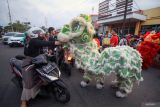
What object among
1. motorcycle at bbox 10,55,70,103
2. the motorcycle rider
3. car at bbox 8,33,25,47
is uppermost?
the motorcycle rider

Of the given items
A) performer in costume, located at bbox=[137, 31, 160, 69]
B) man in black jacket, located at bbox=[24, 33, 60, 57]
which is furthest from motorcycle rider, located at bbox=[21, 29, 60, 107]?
performer in costume, located at bbox=[137, 31, 160, 69]

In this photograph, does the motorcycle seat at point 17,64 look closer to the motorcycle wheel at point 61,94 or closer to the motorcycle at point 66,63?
the motorcycle wheel at point 61,94

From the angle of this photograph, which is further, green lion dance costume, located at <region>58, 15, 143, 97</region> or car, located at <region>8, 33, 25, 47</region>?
car, located at <region>8, 33, 25, 47</region>

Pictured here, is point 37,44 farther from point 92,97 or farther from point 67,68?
point 67,68

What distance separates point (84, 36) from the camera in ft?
15.8

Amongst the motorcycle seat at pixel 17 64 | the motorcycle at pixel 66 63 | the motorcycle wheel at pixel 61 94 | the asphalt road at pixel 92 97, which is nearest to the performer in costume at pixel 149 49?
the asphalt road at pixel 92 97

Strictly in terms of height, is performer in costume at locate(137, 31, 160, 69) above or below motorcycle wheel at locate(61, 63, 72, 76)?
above

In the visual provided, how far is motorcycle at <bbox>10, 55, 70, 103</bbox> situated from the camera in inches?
149

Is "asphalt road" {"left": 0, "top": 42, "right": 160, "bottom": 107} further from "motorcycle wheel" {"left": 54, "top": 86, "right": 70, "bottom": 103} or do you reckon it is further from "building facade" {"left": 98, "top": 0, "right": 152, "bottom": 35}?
"building facade" {"left": 98, "top": 0, "right": 152, "bottom": 35}

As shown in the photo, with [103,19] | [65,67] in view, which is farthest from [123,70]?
[103,19]

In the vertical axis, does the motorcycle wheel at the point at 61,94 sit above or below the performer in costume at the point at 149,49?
below

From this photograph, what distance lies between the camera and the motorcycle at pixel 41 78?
3.78 metres

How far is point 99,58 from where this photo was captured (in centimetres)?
452

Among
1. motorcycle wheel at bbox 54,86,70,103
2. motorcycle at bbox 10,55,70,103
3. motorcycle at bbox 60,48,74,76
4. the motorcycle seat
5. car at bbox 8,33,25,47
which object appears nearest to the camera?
motorcycle at bbox 10,55,70,103
